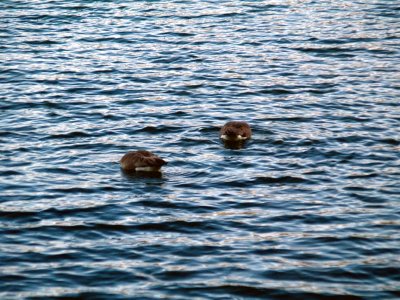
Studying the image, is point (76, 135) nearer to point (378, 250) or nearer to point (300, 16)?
point (378, 250)

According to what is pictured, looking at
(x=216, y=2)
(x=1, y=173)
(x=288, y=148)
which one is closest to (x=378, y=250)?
(x=288, y=148)

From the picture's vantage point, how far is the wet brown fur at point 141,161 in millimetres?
15383

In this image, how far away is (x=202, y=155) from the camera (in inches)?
658

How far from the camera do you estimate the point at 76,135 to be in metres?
18.0

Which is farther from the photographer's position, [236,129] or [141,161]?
[236,129]

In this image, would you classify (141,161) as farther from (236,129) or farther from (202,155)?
(236,129)

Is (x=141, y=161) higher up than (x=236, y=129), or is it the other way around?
(x=141, y=161)

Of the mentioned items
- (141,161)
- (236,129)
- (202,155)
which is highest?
(141,161)

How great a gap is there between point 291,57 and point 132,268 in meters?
12.7

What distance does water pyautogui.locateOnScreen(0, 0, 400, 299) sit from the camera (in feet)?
39.3

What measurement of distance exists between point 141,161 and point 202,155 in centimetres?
170

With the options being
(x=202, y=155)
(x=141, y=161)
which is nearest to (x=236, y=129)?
(x=202, y=155)

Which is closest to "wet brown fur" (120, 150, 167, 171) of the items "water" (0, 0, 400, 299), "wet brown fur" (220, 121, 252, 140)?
"water" (0, 0, 400, 299)

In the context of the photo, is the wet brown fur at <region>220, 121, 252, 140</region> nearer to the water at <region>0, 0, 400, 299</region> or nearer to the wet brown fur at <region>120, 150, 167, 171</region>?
the water at <region>0, 0, 400, 299</region>
